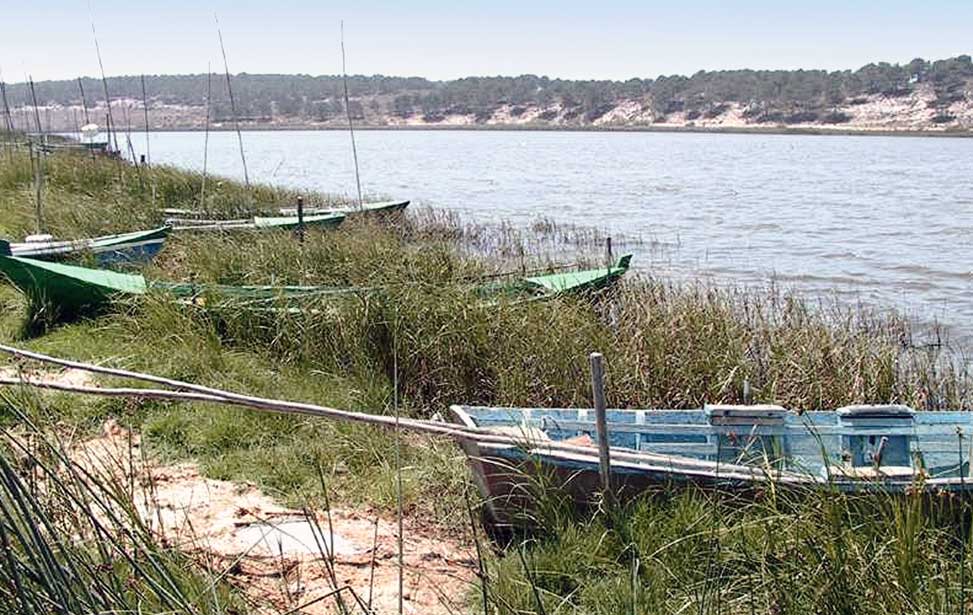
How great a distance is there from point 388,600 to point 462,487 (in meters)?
1.10

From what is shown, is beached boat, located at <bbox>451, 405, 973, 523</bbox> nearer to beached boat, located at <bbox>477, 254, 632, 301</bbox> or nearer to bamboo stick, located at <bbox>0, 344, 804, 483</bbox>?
bamboo stick, located at <bbox>0, 344, 804, 483</bbox>

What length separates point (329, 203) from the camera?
16688 mm

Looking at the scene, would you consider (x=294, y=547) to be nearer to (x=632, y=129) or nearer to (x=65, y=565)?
(x=65, y=565)

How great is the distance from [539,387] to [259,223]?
5.71 m

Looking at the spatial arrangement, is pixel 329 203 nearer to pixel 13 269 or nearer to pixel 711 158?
pixel 13 269

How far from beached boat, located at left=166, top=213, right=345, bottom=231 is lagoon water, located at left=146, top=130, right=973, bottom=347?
14.0ft

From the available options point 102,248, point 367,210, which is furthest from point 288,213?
point 102,248

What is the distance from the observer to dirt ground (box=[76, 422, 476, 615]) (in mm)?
3426

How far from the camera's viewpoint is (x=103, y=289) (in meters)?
7.37

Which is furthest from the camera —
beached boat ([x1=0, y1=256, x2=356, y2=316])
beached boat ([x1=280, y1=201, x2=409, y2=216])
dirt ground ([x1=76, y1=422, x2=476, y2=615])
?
beached boat ([x1=280, y1=201, x2=409, y2=216])

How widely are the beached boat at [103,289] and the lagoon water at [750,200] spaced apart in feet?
18.2

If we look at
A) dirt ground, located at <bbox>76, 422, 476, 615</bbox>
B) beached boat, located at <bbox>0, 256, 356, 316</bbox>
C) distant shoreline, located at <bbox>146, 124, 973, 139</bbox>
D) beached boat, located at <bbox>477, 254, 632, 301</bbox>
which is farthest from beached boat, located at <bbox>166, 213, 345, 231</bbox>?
distant shoreline, located at <bbox>146, 124, 973, 139</bbox>

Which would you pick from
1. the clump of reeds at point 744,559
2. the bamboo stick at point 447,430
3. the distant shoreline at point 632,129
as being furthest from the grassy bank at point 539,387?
the distant shoreline at point 632,129

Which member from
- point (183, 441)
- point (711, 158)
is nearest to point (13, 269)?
point (183, 441)
